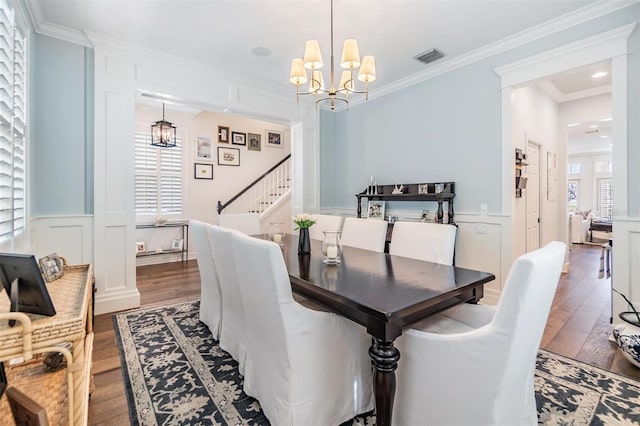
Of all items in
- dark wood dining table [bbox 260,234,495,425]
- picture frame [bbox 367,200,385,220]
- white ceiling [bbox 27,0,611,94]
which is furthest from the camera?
picture frame [bbox 367,200,385,220]

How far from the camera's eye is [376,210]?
4.55 metres

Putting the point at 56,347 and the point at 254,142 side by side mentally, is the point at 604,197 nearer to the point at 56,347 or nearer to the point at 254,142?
the point at 254,142

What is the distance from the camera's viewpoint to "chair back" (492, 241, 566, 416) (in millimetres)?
1121

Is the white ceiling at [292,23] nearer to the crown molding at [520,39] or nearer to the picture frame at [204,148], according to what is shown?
the crown molding at [520,39]

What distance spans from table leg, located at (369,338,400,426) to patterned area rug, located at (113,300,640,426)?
34 cm

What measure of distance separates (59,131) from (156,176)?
2670 mm

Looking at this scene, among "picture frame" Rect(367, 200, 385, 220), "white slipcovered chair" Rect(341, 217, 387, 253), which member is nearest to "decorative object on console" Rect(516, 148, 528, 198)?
"picture frame" Rect(367, 200, 385, 220)

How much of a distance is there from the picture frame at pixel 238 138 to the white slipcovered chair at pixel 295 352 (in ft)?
17.1

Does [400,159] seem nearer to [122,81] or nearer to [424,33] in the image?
[424,33]

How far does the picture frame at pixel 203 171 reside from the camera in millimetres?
6027

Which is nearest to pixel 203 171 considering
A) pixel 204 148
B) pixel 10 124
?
pixel 204 148

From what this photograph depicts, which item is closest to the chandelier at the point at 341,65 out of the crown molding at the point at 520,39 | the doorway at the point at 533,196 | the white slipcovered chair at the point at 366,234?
the white slipcovered chair at the point at 366,234

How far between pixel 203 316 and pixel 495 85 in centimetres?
386

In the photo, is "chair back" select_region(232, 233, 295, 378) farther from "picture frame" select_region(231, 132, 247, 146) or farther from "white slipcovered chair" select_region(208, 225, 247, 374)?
"picture frame" select_region(231, 132, 247, 146)
